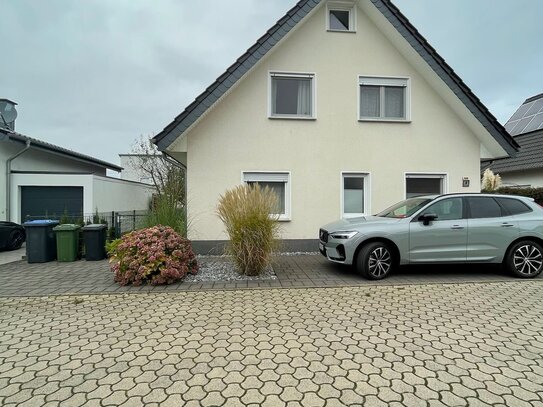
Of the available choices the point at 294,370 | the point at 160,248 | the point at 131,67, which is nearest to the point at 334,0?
the point at 160,248

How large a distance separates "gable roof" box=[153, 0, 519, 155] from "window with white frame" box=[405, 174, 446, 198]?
6.15ft

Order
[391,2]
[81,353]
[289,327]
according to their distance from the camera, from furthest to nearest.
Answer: [391,2] < [289,327] < [81,353]

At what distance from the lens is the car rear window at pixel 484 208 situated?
6.61 meters

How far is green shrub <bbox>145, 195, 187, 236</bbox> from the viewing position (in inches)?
300

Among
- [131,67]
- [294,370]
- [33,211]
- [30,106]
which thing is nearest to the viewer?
[294,370]

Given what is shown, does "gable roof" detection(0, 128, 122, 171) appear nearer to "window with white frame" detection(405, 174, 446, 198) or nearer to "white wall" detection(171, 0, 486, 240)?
"white wall" detection(171, 0, 486, 240)

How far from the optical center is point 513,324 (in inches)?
163

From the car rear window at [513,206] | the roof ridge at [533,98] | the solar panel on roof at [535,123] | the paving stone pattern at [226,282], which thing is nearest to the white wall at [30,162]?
the paving stone pattern at [226,282]

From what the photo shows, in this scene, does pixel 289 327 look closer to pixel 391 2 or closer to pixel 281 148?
pixel 281 148

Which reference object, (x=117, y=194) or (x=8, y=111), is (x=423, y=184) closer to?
(x=117, y=194)

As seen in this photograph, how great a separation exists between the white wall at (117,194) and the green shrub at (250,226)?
22.1ft

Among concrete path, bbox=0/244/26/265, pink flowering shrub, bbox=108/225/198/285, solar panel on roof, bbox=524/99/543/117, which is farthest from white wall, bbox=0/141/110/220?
solar panel on roof, bbox=524/99/543/117

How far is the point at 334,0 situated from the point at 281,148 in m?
4.46

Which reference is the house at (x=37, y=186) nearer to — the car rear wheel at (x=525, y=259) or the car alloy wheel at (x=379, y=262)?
the car alloy wheel at (x=379, y=262)
